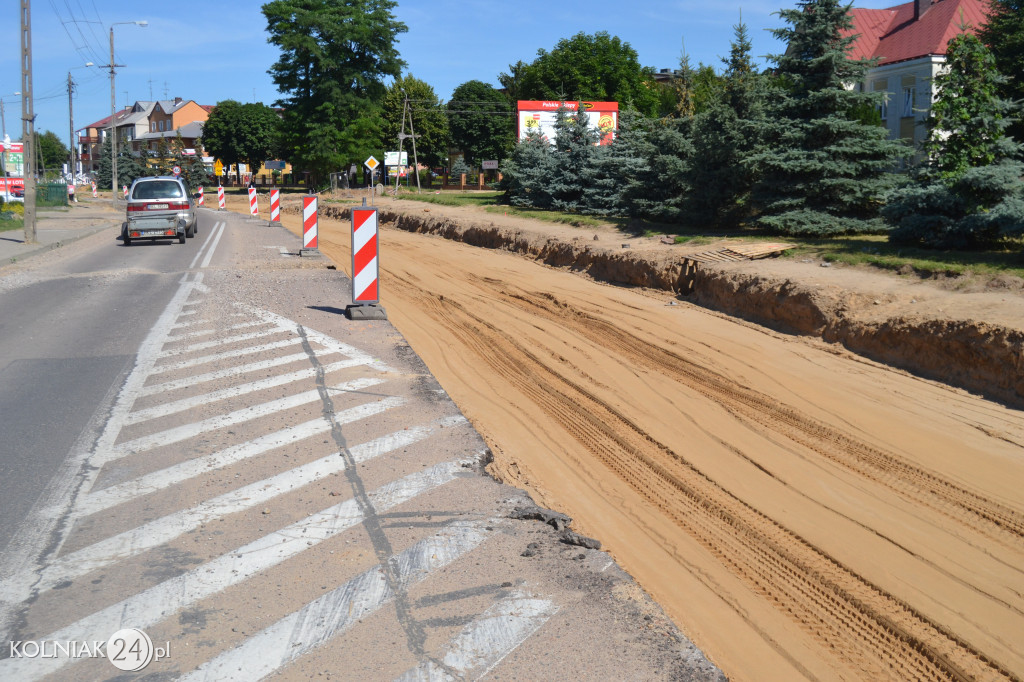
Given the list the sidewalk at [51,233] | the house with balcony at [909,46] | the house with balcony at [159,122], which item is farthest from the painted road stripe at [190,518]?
the house with balcony at [159,122]

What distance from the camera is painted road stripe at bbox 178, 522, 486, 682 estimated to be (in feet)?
11.4

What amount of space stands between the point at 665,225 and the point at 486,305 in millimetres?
8897

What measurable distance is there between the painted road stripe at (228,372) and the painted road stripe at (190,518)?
8.53 ft

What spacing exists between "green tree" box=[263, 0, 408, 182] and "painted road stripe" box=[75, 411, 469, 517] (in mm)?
57759

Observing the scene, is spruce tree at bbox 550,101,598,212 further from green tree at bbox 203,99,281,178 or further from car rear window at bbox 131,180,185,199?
green tree at bbox 203,99,281,178

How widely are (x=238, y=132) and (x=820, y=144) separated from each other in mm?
87254

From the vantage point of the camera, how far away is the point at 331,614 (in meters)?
3.88

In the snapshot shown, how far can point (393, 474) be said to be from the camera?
5691 millimetres

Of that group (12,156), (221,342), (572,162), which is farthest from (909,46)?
(12,156)

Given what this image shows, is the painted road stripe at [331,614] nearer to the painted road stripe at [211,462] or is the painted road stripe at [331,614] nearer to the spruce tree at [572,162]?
the painted road stripe at [211,462]

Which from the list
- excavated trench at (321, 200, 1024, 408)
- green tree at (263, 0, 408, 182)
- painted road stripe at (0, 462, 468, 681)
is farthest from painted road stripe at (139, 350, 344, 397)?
green tree at (263, 0, 408, 182)

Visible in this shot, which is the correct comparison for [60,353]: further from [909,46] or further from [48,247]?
[909,46]

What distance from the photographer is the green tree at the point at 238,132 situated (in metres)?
94.0

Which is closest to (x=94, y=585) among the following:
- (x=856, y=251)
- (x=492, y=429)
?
(x=492, y=429)
